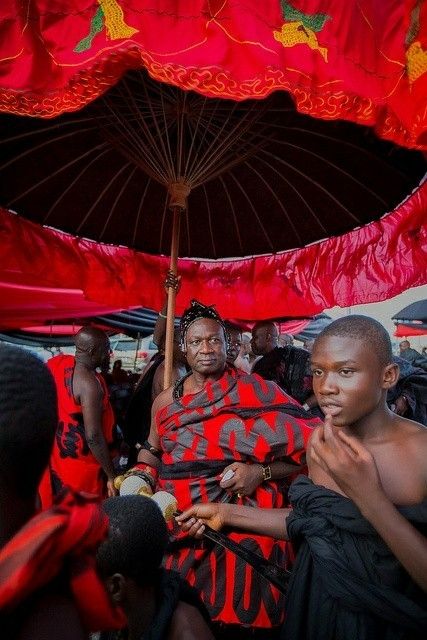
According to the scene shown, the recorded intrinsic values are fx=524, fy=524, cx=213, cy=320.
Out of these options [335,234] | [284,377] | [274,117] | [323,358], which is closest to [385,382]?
[323,358]

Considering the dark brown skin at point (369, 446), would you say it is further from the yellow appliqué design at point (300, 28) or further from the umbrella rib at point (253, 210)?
the umbrella rib at point (253, 210)

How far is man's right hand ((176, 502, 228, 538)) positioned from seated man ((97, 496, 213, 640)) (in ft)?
1.55

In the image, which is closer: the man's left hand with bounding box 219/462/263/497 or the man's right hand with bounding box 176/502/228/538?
the man's right hand with bounding box 176/502/228/538

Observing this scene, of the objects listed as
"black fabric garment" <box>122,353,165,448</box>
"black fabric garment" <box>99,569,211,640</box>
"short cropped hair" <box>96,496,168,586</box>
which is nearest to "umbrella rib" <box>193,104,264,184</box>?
"black fabric garment" <box>122,353,165,448</box>

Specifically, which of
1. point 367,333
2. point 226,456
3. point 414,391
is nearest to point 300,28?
point 367,333

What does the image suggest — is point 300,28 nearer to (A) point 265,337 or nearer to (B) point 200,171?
(B) point 200,171

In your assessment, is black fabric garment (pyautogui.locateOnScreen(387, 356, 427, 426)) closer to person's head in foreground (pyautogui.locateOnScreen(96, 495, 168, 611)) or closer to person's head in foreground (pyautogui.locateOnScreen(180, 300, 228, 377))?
person's head in foreground (pyautogui.locateOnScreen(180, 300, 228, 377))

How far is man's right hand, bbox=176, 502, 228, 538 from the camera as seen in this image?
1.93 m

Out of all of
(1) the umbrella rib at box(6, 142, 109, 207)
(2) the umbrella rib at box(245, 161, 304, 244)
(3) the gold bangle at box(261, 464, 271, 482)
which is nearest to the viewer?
(3) the gold bangle at box(261, 464, 271, 482)

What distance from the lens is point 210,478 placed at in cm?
244

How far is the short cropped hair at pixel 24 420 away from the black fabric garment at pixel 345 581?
96 cm

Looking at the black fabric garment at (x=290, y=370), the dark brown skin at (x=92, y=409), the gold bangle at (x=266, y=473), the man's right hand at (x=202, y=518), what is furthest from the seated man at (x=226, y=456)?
the black fabric garment at (x=290, y=370)

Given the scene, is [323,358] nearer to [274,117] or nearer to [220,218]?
[274,117]

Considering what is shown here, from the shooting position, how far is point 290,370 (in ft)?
16.0
